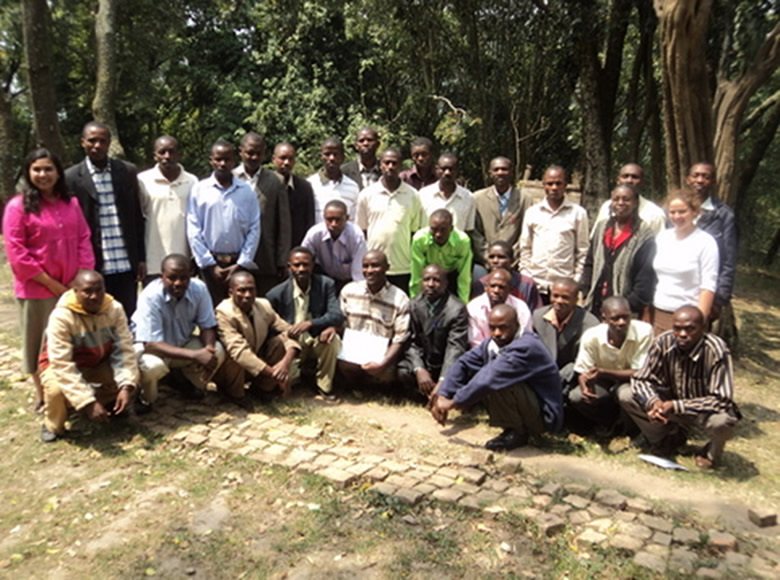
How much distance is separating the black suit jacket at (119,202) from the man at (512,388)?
2.83 metres

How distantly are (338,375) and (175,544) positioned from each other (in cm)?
285

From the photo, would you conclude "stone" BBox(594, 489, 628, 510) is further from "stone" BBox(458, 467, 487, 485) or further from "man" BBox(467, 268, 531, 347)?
"man" BBox(467, 268, 531, 347)

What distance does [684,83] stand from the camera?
6.44 m

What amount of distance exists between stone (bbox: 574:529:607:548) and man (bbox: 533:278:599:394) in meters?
1.70

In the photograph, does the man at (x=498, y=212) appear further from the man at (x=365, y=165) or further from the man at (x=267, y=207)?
the man at (x=267, y=207)

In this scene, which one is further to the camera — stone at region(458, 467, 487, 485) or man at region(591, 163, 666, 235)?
man at region(591, 163, 666, 235)

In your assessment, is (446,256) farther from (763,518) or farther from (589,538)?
(763,518)

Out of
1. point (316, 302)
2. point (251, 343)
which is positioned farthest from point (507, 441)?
point (251, 343)

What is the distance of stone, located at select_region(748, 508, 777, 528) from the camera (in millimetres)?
3979

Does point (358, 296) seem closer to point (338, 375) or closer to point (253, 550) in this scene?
point (338, 375)

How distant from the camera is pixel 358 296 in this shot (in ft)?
19.9

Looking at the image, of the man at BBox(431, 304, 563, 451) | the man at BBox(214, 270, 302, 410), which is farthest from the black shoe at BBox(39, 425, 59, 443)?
the man at BBox(431, 304, 563, 451)

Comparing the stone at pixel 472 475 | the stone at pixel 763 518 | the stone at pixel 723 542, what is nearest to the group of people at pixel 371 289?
the stone at pixel 472 475

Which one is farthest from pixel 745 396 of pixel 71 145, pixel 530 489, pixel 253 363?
pixel 71 145
